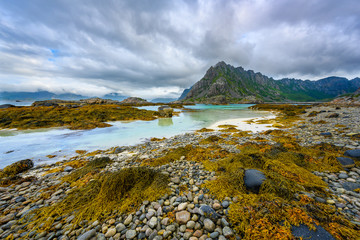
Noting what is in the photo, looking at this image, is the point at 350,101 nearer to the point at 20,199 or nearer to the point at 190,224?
the point at 190,224

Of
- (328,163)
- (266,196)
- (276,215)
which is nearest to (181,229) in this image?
(276,215)

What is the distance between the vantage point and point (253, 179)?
3.60 meters

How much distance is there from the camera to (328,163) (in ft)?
15.6

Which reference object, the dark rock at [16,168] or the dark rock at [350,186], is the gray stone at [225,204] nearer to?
the dark rock at [350,186]

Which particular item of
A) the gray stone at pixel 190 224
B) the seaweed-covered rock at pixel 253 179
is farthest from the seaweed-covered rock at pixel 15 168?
the seaweed-covered rock at pixel 253 179

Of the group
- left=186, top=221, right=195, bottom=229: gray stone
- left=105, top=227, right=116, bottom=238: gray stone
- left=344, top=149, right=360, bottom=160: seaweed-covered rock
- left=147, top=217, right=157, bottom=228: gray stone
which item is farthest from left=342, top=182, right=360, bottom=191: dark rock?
left=105, top=227, right=116, bottom=238: gray stone

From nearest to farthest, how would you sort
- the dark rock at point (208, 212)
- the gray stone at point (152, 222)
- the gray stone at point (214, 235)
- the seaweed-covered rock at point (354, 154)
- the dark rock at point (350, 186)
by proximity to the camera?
the gray stone at point (214, 235)
the gray stone at point (152, 222)
the dark rock at point (208, 212)
the dark rock at point (350, 186)
the seaweed-covered rock at point (354, 154)

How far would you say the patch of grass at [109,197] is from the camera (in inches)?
116

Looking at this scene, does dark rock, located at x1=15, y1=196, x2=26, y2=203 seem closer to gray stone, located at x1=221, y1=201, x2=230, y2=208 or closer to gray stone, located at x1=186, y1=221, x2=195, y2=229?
gray stone, located at x1=186, y1=221, x2=195, y2=229

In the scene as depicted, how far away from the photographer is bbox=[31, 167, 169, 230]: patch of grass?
9.68 feet

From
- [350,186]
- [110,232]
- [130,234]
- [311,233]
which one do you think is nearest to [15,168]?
[110,232]

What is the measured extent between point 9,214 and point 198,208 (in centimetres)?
455

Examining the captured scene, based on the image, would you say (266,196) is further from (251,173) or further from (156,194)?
(156,194)

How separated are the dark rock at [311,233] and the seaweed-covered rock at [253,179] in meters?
1.18
